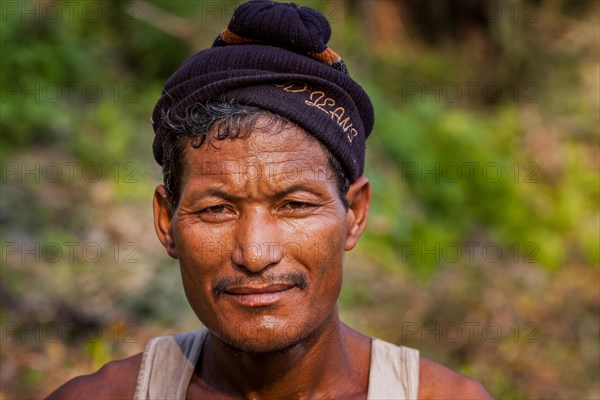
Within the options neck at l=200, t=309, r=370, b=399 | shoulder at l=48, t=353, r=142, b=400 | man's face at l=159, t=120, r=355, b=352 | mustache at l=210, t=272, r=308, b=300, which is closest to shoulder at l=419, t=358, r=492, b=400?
neck at l=200, t=309, r=370, b=399

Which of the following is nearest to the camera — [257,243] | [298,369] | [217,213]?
[257,243]

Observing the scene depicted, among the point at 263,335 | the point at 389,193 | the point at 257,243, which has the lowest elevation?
the point at 263,335

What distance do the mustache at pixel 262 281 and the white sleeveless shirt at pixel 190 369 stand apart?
0.46 metres

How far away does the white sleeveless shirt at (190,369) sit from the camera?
2600 millimetres

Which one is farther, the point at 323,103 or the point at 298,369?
the point at 298,369

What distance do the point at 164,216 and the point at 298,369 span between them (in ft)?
2.10

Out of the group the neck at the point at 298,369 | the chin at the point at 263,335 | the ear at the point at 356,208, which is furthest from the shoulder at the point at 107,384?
the ear at the point at 356,208

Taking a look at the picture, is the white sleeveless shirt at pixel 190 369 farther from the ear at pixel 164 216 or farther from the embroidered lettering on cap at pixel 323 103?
Result: the embroidered lettering on cap at pixel 323 103

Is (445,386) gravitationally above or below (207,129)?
below

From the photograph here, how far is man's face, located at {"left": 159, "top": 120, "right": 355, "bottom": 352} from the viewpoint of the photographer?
2.32 m

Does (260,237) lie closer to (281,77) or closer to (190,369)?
(281,77)

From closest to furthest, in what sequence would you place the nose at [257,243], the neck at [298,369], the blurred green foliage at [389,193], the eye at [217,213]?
the nose at [257,243]
the eye at [217,213]
the neck at [298,369]
the blurred green foliage at [389,193]

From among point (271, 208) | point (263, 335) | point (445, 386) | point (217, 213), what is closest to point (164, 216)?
point (217, 213)

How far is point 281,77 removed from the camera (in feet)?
7.88
